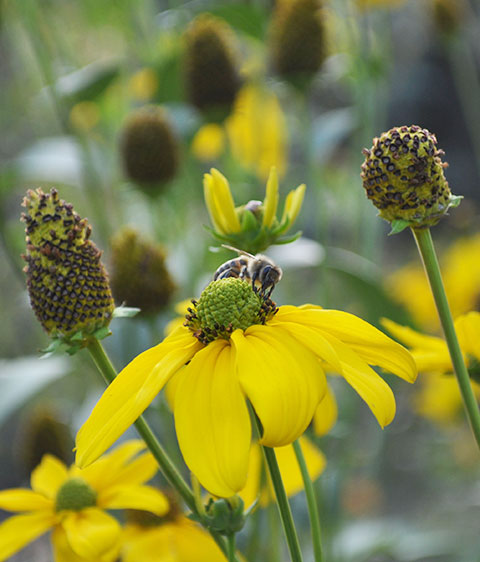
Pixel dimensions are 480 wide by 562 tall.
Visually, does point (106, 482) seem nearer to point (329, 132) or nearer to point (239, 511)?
point (239, 511)

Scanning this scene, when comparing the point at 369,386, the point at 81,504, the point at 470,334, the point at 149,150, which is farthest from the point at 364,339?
the point at 149,150

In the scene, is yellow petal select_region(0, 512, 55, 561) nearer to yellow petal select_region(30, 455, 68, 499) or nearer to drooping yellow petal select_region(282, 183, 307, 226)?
yellow petal select_region(30, 455, 68, 499)

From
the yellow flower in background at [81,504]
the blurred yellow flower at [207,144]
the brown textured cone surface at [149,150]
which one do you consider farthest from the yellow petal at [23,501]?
the blurred yellow flower at [207,144]

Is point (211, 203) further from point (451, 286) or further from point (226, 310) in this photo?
point (451, 286)

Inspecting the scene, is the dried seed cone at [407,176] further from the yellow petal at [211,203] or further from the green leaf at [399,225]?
the yellow petal at [211,203]

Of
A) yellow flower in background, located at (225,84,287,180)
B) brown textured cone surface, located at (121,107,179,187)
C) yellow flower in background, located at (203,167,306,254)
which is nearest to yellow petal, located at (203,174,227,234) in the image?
yellow flower in background, located at (203,167,306,254)
